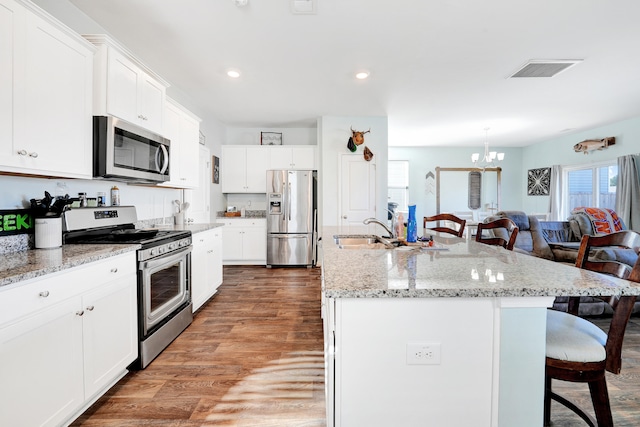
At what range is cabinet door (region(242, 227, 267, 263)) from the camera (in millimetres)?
5543

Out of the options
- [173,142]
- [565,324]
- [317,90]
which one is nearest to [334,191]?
[317,90]

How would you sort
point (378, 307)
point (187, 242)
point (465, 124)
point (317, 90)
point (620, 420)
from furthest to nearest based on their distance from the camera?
point (465, 124), point (317, 90), point (187, 242), point (620, 420), point (378, 307)

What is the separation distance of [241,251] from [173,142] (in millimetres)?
2654

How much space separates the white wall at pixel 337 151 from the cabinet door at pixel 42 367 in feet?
13.6

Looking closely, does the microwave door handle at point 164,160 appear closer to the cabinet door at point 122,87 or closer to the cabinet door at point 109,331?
the cabinet door at point 122,87

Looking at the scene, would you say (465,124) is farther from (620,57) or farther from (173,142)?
(173,142)

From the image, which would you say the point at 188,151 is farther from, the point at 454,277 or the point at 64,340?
the point at 454,277

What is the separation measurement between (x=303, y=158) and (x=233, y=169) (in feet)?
4.25

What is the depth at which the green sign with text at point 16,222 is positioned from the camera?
1.76 metres

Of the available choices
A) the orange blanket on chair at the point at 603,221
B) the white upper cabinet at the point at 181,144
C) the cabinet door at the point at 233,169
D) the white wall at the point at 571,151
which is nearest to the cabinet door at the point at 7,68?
the white upper cabinet at the point at 181,144

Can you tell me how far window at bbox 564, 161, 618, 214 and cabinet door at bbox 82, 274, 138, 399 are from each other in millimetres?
7891

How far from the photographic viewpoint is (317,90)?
408 cm

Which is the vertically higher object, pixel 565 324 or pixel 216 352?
pixel 565 324

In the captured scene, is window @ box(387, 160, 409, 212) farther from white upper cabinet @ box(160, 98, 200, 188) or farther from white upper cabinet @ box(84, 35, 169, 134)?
white upper cabinet @ box(84, 35, 169, 134)
